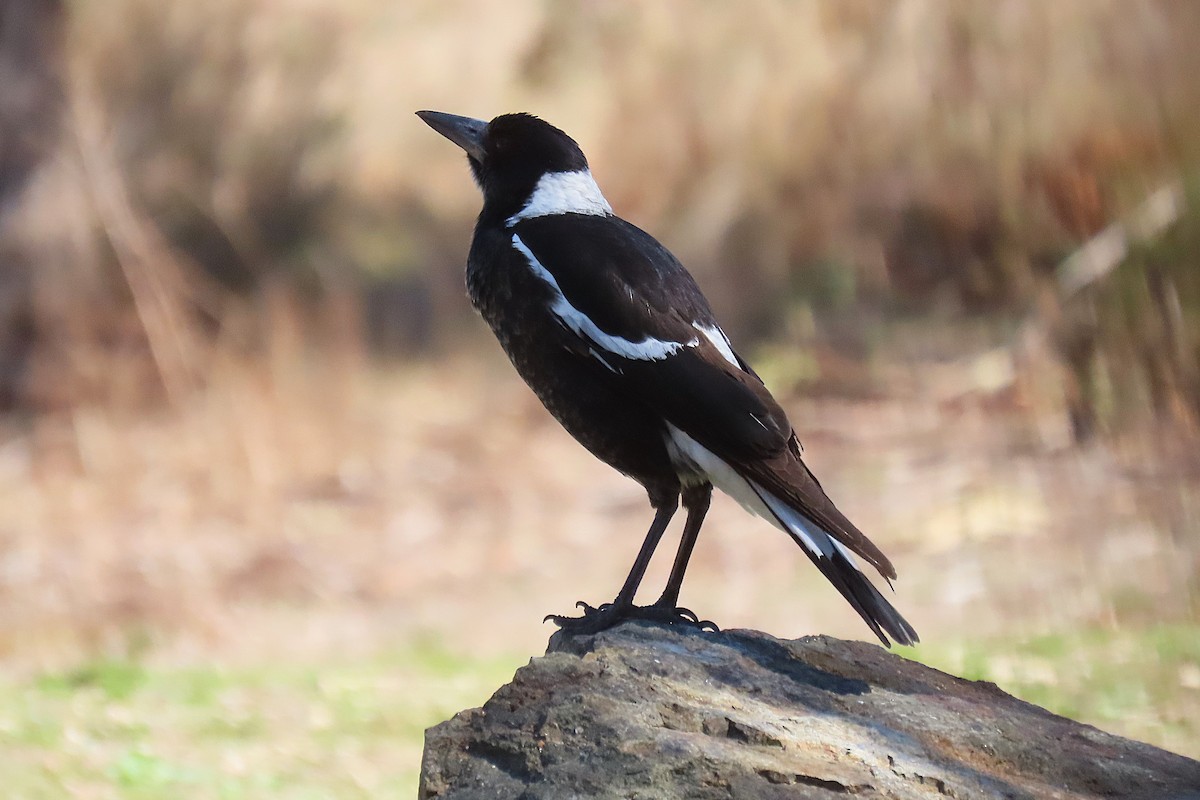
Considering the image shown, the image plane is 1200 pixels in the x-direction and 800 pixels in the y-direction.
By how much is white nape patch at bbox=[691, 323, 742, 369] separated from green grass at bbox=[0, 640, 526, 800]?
1864 mm

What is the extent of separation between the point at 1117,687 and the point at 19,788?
313 centimetres

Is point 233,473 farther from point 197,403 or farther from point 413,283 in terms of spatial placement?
point 413,283

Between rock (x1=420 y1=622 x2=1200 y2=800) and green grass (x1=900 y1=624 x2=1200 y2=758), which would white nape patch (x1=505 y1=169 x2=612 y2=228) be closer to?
rock (x1=420 y1=622 x2=1200 y2=800)

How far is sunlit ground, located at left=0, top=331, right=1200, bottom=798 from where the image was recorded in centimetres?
411

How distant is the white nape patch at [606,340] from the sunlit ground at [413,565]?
73.3 inches

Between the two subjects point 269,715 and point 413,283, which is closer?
point 269,715

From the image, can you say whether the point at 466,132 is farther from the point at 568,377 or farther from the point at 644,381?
the point at 644,381

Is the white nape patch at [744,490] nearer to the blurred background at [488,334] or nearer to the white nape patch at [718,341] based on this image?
the white nape patch at [718,341]

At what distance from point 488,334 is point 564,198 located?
480 centimetres

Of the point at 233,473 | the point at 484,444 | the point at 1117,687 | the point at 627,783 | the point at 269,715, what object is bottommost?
the point at 627,783

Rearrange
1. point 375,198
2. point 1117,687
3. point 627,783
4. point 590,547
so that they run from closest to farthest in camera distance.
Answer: point 627,783, point 1117,687, point 590,547, point 375,198

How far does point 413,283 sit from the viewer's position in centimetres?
761

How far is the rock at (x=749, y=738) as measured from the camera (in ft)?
5.85

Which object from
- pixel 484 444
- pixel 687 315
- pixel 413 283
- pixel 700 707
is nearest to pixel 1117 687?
pixel 687 315
